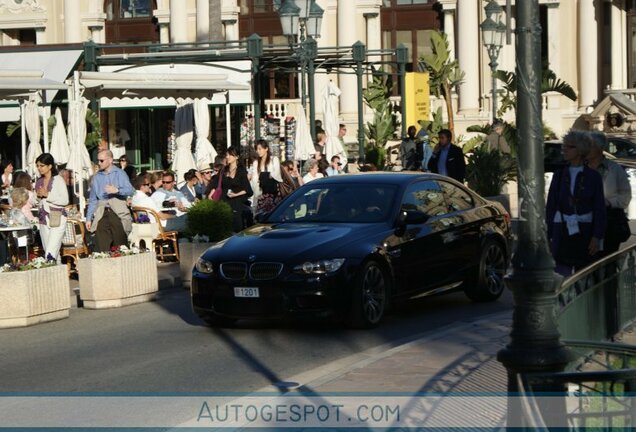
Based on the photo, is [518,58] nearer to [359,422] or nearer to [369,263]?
[359,422]

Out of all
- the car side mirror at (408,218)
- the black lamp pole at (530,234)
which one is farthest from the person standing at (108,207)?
the black lamp pole at (530,234)

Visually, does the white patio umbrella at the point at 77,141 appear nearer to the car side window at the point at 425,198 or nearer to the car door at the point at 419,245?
the car side window at the point at 425,198

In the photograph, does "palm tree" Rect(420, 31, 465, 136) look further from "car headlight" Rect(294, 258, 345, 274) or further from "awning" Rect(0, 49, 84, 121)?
"car headlight" Rect(294, 258, 345, 274)

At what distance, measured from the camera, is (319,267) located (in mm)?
13898

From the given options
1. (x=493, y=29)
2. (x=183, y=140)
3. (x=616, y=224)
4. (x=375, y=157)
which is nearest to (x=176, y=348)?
(x=616, y=224)

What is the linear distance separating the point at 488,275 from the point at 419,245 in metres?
1.58

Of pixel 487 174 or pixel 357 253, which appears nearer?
pixel 357 253

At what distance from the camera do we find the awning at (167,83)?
25.5 metres

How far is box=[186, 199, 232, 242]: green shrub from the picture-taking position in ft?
62.2

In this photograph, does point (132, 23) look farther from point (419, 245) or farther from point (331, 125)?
point (419, 245)

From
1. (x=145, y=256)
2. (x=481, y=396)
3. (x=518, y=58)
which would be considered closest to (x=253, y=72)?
(x=145, y=256)

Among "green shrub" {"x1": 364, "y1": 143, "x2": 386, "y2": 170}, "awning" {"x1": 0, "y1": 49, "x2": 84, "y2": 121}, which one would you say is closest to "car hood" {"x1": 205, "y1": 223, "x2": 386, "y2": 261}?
"awning" {"x1": 0, "y1": 49, "x2": 84, "y2": 121}

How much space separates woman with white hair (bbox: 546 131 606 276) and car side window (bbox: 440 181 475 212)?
3987 millimetres

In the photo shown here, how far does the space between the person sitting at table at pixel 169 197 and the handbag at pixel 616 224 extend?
38.4 ft
